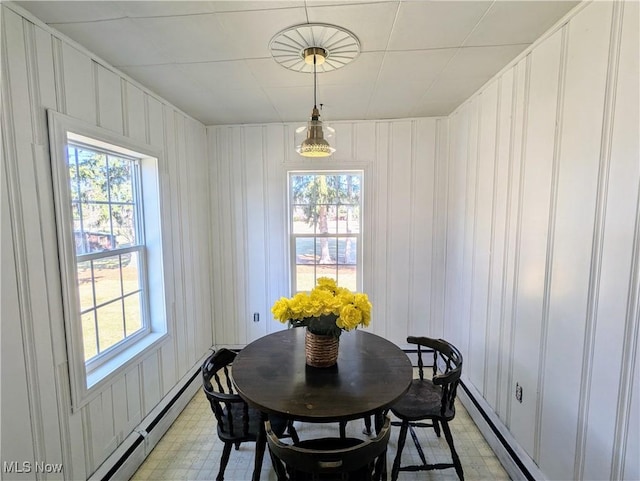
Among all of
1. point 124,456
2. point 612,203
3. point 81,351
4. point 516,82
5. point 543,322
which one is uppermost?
point 516,82

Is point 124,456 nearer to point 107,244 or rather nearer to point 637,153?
point 107,244

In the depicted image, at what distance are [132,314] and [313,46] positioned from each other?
2.17m

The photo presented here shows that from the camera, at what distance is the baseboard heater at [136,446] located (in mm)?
1759

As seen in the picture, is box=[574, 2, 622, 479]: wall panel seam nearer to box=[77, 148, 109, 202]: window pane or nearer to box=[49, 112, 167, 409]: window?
box=[49, 112, 167, 409]: window

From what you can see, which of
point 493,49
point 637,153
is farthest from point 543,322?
point 493,49

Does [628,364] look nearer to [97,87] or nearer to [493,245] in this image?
[493,245]

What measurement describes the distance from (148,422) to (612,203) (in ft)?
9.60

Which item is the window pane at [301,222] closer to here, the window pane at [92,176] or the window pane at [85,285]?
the window pane at [92,176]

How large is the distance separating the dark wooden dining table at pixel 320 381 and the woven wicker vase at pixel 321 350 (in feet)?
0.12

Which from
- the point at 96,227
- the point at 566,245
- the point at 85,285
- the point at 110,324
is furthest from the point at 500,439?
the point at 96,227

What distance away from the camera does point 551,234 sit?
1.60 meters

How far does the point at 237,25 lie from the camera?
151 cm

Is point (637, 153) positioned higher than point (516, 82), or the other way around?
point (516, 82)

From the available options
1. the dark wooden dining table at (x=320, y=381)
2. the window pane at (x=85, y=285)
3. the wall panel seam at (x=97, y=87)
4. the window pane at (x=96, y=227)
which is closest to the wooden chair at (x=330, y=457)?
the dark wooden dining table at (x=320, y=381)
